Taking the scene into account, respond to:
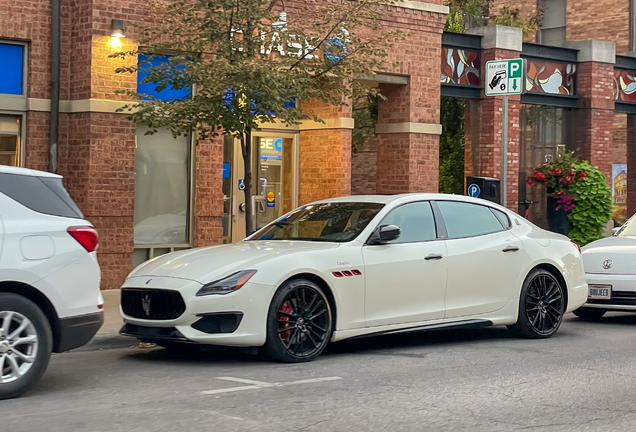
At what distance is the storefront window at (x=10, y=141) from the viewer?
1384cm

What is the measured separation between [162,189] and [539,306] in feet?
23.0

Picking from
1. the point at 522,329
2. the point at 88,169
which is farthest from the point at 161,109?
the point at 522,329

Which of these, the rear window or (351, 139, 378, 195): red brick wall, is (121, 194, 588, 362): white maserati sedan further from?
(351, 139, 378, 195): red brick wall

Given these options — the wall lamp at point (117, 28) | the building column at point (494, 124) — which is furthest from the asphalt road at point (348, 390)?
the building column at point (494, 124)

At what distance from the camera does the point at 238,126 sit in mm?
11445

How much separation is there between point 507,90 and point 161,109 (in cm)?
519

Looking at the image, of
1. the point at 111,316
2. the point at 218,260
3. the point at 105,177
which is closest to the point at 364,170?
the point at 105,177

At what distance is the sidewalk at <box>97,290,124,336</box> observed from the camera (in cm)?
1004

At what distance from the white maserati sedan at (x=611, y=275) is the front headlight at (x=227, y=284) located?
214 inches

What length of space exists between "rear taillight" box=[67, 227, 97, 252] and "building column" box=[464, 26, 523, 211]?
1350cm

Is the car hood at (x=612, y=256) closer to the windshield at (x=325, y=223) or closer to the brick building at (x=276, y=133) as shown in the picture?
the windshield at (x=325, y=223)

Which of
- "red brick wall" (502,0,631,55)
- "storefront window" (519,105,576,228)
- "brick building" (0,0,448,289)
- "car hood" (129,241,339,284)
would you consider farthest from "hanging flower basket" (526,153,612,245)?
"car hood" (129,241,339,284)

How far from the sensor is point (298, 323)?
8.22 meters

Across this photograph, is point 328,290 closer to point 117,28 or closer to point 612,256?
point 612,256
